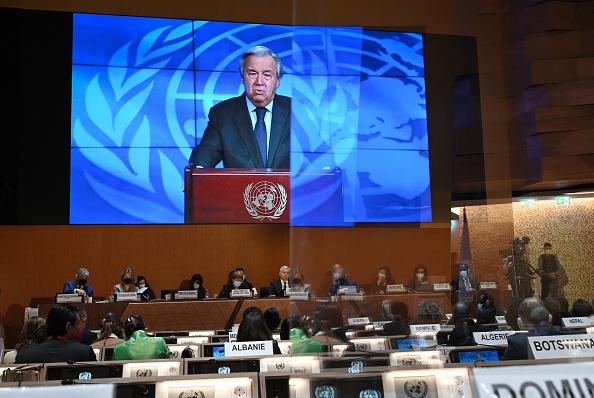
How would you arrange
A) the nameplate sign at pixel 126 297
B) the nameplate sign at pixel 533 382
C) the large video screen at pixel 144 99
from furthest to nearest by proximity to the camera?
the large video screen at pixel 144 99 → the nameplate sign at pixel 126 297 → the nameplate sign at pixel 533 382

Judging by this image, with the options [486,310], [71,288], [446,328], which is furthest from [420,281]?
[71,288]

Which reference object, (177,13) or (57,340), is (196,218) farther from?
(57,340)

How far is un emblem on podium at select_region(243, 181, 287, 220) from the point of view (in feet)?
31.0

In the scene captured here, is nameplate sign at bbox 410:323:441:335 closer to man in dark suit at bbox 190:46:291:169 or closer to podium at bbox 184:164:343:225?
podium at bbox 184:164:343:225

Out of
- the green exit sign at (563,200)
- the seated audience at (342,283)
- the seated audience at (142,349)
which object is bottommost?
the seated audience at (142,349)

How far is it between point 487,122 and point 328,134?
0.58 metres

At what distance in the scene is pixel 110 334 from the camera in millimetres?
4297

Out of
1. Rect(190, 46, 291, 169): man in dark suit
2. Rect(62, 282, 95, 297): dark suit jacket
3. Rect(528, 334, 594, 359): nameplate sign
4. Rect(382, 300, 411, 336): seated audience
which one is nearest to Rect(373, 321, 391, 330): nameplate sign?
Rect(382, 300, 411, 336): seated audience

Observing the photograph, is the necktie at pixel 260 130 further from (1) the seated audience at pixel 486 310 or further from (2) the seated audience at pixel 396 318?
(2) the seated audience at pixel 396 318

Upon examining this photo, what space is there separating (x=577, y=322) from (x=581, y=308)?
0.30ft

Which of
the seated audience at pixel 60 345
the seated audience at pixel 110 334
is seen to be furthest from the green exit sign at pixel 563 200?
the seated audience at pixel 110 334

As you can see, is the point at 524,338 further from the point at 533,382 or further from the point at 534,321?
the point at 533,382

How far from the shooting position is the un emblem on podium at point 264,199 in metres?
9.44

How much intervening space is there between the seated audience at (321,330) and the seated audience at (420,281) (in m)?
0.22
